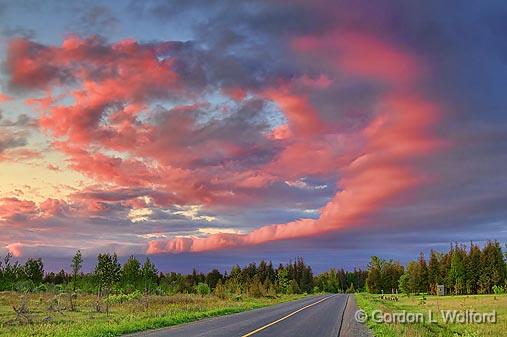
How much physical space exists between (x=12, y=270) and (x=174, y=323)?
107m

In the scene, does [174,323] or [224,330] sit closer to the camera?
[224,330]

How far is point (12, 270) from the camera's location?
383 feet

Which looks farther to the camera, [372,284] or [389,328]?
[372,284]

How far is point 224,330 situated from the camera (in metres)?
21.5

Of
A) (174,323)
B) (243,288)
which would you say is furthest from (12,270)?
(174,323)

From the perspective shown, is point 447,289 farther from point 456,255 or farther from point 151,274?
point 151,274

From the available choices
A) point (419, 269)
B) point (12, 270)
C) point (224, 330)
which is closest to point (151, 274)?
point (12, 270)

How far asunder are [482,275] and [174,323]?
128692 mm

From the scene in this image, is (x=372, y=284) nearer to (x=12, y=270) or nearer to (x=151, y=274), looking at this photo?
(x=151, y=274)

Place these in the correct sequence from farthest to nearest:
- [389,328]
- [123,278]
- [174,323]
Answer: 1. [123,278]
2. [174,323]
3. [389,328]

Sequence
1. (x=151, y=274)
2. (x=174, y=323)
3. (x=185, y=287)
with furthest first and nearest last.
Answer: (x=185, y=287) → (x=151, y=274) → (x=174, y=323)

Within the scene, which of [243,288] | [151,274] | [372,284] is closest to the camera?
[243,288]

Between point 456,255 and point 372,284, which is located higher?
point 456,255

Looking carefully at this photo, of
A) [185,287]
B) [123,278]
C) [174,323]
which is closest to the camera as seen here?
[174,323]
